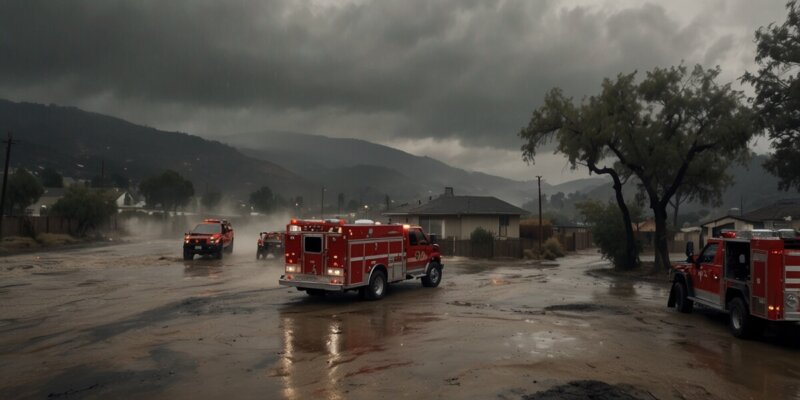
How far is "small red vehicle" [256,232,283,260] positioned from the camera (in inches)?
1304

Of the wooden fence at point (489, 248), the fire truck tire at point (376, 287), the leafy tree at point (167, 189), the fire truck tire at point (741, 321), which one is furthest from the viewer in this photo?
the leafy tree at point (167, 189)

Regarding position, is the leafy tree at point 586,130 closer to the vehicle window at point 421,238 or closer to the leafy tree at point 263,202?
the vehicle window at point 421,238

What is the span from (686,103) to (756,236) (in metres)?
17.7

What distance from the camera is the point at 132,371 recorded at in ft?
28.4

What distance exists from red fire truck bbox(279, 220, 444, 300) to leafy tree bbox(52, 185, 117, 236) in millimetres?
47677

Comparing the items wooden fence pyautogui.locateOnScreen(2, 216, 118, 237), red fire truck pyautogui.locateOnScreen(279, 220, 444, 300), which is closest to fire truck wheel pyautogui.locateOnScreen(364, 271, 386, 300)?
red fire truck pyautogui.locateOnScreen(279, 220, 444, 300)

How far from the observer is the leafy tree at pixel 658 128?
26.3 meters

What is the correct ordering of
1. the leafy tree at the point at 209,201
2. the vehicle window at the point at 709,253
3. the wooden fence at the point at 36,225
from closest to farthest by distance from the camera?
the vehicle window at the point at 709,253, the wooden fence at the point at 36,225, the leafy tree at the point at 209,201

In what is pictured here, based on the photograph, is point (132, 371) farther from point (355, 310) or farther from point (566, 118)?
point (566, 118)

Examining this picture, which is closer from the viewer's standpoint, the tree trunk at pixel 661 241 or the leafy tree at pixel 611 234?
the tree trunk at pixel 661 241

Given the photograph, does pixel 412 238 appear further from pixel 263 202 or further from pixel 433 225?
pixel 263 202

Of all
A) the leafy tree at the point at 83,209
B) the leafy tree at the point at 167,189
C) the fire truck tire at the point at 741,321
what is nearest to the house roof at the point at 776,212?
the fire truck tire at the point at 741,321

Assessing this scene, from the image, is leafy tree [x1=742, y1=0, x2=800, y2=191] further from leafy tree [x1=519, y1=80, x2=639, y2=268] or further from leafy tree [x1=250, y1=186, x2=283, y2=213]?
leafy tree [x1=250, y1=186, x2=283, y2=213]

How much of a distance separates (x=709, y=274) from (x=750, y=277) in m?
2.18
